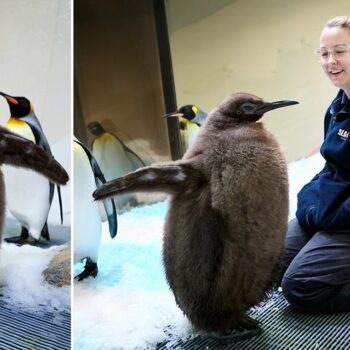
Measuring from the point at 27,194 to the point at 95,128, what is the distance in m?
0.55

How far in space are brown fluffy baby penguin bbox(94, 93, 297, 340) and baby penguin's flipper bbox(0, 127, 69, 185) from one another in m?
0.19

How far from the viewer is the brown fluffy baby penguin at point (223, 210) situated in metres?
0.90

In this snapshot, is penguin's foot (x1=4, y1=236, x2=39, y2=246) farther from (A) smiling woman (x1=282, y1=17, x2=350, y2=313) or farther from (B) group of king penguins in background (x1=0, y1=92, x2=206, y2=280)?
(A) smiling woman (x1=282, y1=17, x2=350, y2=313)

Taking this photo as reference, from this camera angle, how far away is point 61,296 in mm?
1025

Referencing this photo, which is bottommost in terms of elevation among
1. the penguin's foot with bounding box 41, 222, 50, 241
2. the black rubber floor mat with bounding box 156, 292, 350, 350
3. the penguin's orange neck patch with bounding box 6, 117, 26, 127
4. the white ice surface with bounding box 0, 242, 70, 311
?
the black rubber floor mat with bounding box 156, 292, 350, 350

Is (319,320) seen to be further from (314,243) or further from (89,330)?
(89,330)

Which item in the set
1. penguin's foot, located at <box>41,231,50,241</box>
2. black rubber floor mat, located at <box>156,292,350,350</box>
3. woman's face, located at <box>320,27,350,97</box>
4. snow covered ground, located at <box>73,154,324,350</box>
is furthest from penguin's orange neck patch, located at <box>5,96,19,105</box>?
woman's face, located at <box>320,27,350,97</box>

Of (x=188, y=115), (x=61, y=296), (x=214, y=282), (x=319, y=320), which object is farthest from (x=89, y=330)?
(x=188, y=115)

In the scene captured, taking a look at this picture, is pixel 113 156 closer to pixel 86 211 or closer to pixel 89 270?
pixel 86 211

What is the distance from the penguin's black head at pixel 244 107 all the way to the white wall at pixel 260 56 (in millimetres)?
623

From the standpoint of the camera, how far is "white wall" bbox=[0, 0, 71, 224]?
1.03 m

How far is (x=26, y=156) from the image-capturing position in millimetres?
985

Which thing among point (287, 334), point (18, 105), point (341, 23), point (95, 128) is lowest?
point (287, 334)

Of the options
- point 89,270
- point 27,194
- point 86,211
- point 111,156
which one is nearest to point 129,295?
point 89,270
